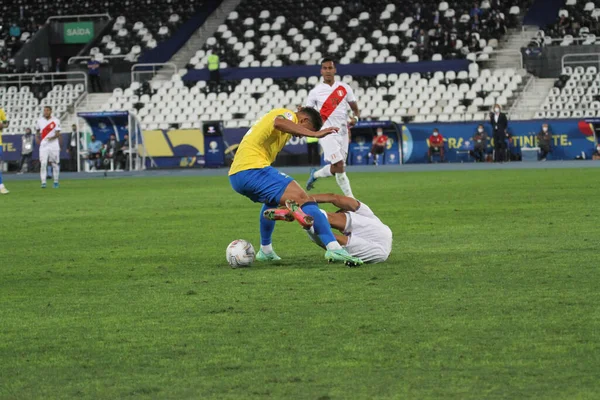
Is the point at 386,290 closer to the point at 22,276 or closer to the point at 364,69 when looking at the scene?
the point at 22,276

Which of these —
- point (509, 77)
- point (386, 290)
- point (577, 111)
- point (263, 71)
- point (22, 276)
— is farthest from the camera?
point (263, 71)

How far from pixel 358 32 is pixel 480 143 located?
461 inches

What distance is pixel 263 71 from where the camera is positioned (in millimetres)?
48469

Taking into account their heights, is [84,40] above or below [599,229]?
above

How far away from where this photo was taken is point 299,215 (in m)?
9.98

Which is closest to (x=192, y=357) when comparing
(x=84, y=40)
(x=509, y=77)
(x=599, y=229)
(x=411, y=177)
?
(x=599, y=229)

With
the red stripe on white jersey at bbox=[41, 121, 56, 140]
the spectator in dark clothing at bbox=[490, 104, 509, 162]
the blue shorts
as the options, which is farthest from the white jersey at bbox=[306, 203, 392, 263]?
the spectator in dark clothing at bbox=[490, 104, 509, 162]

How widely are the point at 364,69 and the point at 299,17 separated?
6315 millimetres

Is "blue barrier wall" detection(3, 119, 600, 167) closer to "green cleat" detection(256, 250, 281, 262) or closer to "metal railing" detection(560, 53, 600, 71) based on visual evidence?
"metal railing" detection(560, 53, 600, 71)

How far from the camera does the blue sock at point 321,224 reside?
10195 millimetres

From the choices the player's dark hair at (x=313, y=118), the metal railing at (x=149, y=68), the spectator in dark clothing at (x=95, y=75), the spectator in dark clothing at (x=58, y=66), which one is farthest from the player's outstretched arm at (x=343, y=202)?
the spectator in dark clothing at (x=58, y=66)

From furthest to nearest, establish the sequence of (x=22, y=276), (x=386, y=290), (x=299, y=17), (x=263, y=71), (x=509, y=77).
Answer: (x=299, y=17)
(x=263, y=71)
(x=509, y=77)
(x=22, y=276)
(x=386, y=290)

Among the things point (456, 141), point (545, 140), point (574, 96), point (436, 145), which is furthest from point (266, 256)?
point (574, 96)

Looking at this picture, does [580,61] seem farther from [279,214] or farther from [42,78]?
[279,214]
